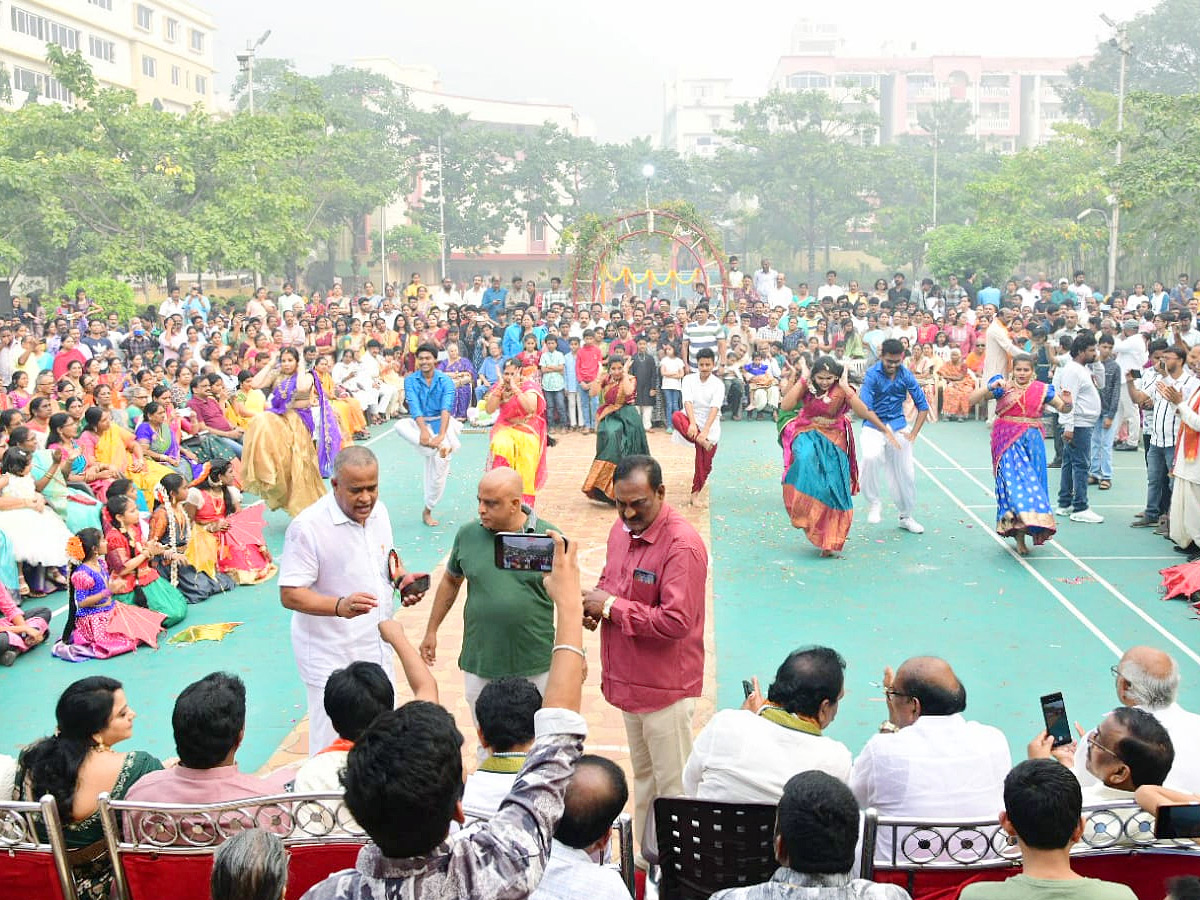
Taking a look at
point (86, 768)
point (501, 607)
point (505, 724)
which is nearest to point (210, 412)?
point (501, 607)

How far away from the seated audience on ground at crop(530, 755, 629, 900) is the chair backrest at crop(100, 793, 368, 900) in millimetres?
805

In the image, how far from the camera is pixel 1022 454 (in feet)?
34.3

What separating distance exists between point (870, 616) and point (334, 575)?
185 inches

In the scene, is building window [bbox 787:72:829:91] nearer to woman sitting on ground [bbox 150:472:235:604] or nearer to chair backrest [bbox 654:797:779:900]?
woman sitting on ground [bbox 150:472:235:604]

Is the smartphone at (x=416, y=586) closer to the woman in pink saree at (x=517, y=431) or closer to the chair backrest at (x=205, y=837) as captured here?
the chair backrest at (x=205, y=837)

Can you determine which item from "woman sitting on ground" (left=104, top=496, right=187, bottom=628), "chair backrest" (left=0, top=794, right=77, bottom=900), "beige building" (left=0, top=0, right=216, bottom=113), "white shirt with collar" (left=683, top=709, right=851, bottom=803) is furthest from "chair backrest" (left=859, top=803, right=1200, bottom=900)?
"beige building" (left=0, top=0, right=216, bottom=113)

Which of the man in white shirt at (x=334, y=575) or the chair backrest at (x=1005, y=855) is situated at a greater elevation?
the man in white shirt at (x=334, y=575)

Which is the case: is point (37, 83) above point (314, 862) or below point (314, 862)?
above

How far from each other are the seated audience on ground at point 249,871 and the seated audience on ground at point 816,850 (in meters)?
1.18

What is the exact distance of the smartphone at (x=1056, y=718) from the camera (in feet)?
14.8

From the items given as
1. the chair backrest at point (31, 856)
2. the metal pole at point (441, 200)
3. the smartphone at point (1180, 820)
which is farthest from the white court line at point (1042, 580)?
the metal pole at point (441, 200)

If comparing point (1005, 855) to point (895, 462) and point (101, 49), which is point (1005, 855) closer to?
point (895, 462)

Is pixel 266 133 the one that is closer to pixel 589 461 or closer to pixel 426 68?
pixel 589 461

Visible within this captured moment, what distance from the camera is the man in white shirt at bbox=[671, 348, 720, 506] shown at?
1255 centimetres
